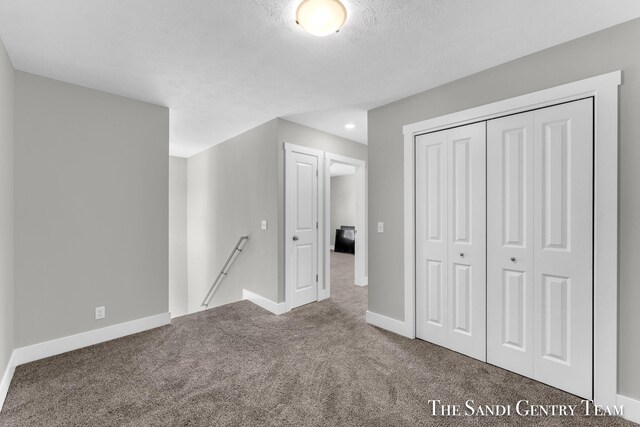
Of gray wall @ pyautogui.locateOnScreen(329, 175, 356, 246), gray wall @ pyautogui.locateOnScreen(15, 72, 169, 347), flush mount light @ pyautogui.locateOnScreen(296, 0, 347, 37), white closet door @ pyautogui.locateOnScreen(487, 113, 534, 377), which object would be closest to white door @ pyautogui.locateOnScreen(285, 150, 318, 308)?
gray wall @ pyautogui.locateOnScreen(15, 72, 169, 347)

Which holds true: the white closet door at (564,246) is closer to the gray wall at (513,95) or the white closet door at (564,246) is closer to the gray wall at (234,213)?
the gray wall at (513,95)

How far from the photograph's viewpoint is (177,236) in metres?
5.74

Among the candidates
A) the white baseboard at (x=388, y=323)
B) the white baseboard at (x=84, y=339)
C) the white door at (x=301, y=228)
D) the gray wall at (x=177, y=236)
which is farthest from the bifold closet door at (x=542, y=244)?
the gray wall at (x=177, y=236)

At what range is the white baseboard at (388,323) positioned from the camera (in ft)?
9.47

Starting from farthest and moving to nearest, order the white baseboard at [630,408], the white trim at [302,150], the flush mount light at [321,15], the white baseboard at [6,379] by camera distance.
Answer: the white trim at [302,150]
the white baseboard at [6,379]
the white baseboard at [630,408]
the flush mount light at [321,15]

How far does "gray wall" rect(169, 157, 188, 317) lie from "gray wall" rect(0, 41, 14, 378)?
344 centimetres

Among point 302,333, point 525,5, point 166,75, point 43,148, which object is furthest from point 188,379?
point 525,5

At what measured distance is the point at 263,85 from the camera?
8.64 ft

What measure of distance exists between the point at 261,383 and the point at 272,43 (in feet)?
7.87

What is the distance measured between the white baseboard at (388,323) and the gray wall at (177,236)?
417 centimetres

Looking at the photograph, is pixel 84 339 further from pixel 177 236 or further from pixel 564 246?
pixel 564 246

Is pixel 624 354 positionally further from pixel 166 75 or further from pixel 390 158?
pixel 166 75

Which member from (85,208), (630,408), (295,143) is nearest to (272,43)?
(295,143)

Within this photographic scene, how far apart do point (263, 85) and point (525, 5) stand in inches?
76.6
